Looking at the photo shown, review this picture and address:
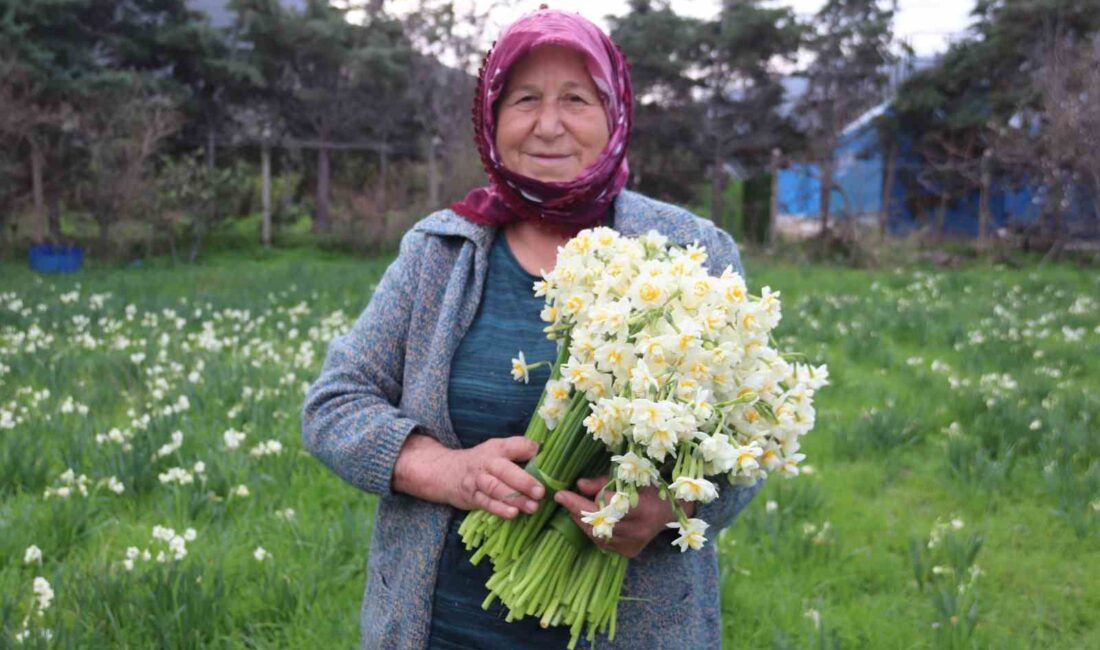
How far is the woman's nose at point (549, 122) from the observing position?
1.72m

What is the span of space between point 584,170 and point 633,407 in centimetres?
65

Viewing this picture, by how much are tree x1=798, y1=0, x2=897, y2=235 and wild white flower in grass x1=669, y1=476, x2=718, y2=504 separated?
17128mm

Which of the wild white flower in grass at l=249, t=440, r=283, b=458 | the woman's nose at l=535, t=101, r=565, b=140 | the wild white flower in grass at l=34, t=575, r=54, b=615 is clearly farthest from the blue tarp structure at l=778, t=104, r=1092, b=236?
the woman's nose at l=535, t=101, r=565, b=140

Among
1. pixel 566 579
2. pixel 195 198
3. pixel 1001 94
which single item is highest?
pixel 1001 94

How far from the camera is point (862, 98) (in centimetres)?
1781

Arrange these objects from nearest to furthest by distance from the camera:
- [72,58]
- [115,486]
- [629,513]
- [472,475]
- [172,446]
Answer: [629,513], [472,475], [115,486], [172,446], [72,58]

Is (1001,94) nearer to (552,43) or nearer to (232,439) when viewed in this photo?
(232,439)

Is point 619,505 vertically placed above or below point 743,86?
below

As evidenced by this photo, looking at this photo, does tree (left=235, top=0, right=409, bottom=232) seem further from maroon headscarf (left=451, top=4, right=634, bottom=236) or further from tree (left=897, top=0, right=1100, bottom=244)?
maroon headscarf (left=451, top=4, right=634, bottom=236)

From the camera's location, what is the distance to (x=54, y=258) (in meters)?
13.0

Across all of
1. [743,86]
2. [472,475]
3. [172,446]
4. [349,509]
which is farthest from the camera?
[743,86]

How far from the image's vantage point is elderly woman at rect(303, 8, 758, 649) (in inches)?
64.1

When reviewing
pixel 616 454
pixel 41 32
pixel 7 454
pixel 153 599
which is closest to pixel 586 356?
pixel 616 454

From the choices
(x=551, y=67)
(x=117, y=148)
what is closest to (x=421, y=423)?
(x=551, y=67)
